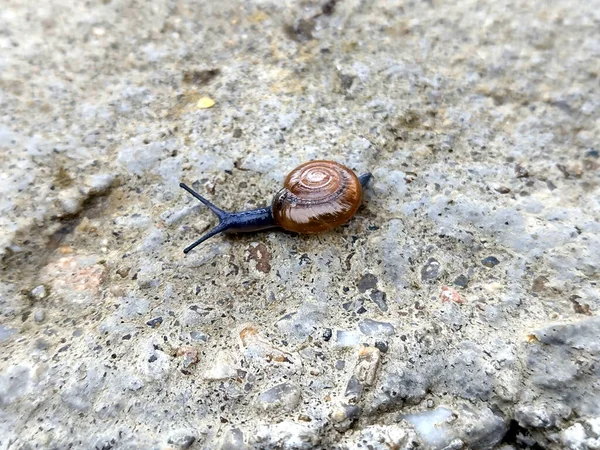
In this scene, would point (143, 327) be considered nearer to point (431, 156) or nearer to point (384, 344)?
point (384, 344)

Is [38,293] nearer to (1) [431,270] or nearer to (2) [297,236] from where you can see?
(2) [297,236]

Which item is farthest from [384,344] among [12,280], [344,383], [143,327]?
[12,280]

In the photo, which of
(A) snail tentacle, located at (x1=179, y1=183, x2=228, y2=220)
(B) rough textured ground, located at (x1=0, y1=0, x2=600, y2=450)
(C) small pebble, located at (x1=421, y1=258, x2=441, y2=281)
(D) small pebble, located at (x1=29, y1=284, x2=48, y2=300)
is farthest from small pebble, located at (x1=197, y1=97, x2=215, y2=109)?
(C) small pebble, located at (x1=421, y1=258, x2=441, y2=281)

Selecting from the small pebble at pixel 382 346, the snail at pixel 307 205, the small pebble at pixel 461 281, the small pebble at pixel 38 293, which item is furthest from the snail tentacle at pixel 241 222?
the small pebble at pixel 461 281

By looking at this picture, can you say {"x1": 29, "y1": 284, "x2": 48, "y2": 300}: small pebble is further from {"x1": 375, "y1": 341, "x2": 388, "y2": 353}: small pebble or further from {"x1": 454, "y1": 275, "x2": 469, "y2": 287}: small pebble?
{"x1": 454, "y1": 275, "x2": 469, "y2": 287}: small pebble

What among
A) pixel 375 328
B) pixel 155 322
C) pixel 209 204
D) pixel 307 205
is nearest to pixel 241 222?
pixel 209 204

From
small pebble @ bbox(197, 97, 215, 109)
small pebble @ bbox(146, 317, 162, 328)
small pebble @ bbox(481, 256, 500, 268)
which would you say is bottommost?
small pebble @ bbox(146, 317, 162, 328)
